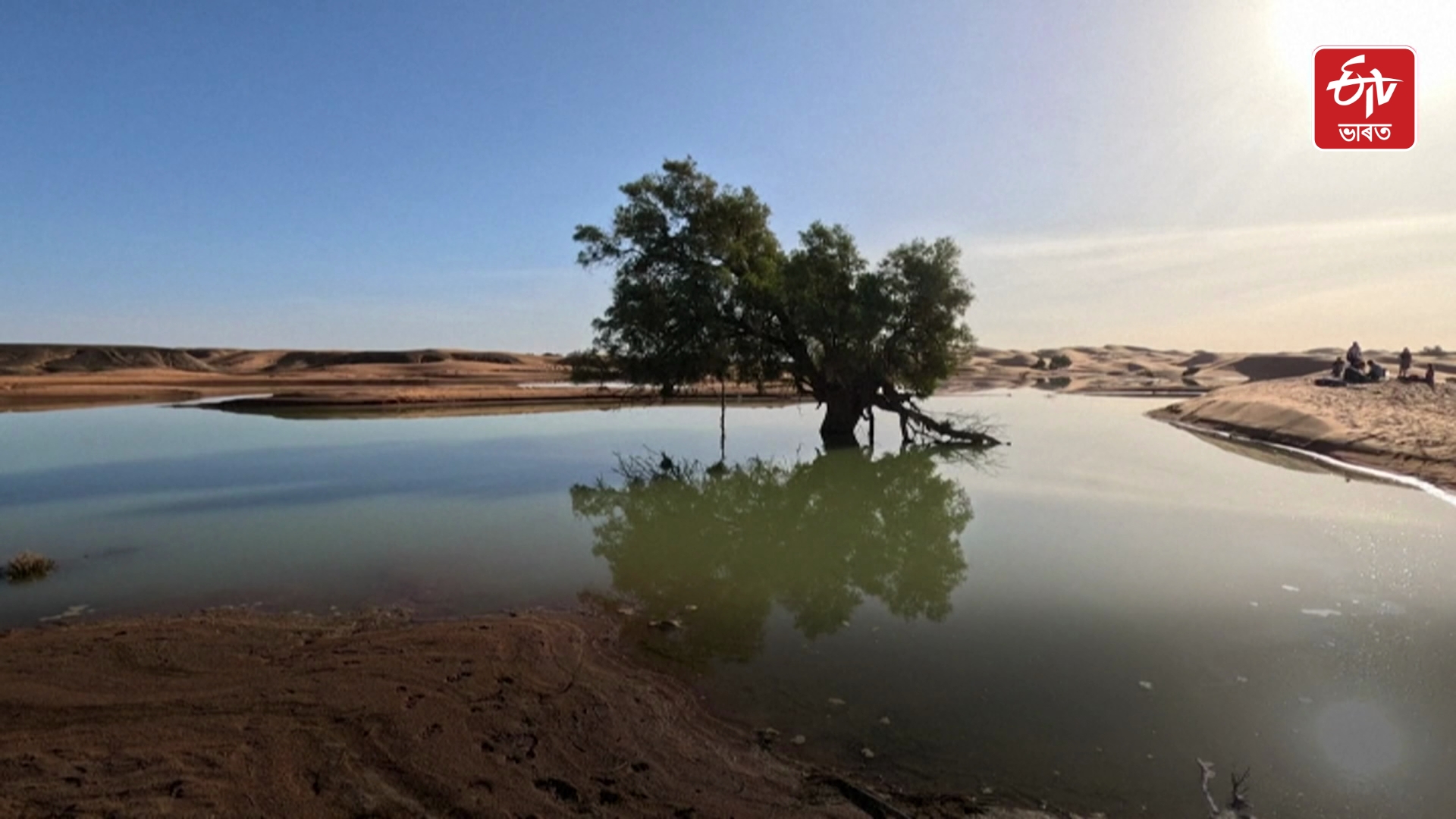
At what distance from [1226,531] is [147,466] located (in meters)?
26.7

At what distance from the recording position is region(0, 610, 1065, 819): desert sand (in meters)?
4.66

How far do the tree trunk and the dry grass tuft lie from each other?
75.2ft

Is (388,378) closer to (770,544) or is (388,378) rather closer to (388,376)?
(388,376)

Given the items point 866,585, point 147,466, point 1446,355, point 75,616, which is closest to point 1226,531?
point 866,585

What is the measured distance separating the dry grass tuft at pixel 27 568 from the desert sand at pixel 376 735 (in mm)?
3464

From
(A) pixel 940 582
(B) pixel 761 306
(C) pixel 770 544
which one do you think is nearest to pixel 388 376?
(B) pixel 761 306

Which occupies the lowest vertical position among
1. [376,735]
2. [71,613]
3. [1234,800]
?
[1234,800]

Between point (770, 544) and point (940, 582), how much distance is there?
340 centimetres

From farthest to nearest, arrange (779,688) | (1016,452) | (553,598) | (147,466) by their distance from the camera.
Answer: (1016,452), (147,466), (553,598), (779,688)

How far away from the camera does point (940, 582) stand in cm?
1016

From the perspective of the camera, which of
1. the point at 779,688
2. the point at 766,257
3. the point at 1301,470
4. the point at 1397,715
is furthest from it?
the point at 766,257

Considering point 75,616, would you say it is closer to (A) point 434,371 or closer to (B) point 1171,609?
(B) point 1171,609

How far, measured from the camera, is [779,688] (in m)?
6.69

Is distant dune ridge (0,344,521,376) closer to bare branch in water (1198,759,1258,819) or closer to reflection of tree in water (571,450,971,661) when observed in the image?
reflection of tree in water (571,450,971,661)
